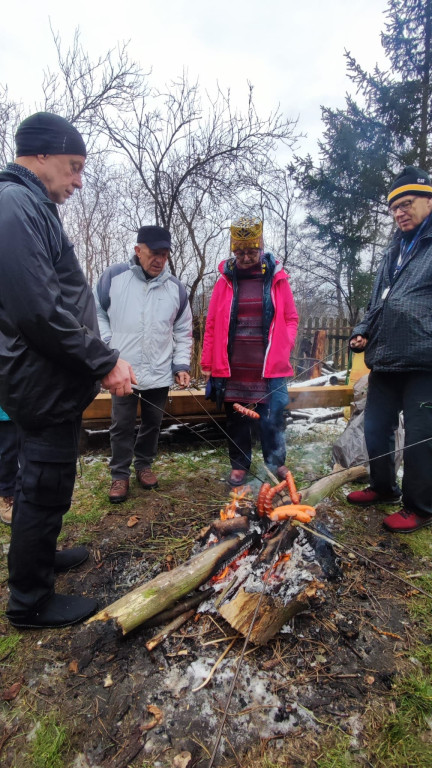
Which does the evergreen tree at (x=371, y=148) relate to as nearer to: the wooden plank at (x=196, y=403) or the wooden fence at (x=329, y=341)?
the wooden fence at (x=329, y=341)

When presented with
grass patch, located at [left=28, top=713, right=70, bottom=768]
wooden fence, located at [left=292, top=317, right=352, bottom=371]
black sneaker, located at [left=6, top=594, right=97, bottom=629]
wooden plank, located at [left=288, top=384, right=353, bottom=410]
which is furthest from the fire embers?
wooden fence, located at [left=292, top=317, right=352, bottom=371]

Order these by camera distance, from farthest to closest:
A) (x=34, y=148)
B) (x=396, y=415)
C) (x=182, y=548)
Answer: (x=396, y=415)
(x=182, y=548)
(x=34, y=148)

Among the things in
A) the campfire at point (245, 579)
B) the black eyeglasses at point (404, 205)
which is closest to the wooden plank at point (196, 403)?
the campfire at point (245, 579)

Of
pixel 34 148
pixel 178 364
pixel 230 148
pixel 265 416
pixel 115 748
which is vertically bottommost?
pixel 115 748

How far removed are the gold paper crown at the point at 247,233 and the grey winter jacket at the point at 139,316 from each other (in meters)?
0.72

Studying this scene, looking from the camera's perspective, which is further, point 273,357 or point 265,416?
point 265,416

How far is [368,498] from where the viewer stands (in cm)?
348

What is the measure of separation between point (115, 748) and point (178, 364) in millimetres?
2723

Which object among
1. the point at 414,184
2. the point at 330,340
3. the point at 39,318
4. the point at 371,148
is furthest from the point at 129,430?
the point at 371,148

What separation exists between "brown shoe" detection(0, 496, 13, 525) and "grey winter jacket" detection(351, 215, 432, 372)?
3291mm

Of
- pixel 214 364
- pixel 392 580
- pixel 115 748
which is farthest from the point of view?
pixel 214 364

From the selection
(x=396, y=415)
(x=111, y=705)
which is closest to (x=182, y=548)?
(x=111, y=705)

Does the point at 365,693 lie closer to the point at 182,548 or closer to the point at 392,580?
the point at 392,580

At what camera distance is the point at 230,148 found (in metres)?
8.24
